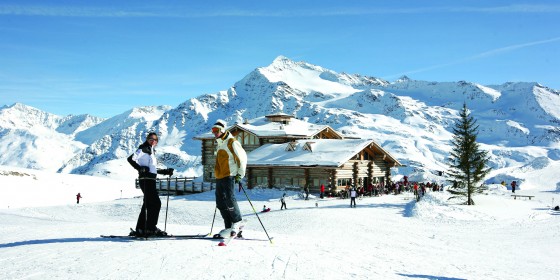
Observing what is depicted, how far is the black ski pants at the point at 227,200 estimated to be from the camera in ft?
28.0

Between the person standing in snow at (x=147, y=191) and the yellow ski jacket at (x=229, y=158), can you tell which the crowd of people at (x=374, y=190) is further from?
the person standing in snow at (x=147, y=191)

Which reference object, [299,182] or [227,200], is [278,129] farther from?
[227,200]

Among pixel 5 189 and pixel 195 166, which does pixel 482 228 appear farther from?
pixel 195 166

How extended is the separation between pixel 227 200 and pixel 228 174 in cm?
51

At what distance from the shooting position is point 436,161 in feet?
515

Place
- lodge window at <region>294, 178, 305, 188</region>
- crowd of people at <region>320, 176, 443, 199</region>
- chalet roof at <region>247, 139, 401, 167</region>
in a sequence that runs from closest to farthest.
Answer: crowd of people at <region>320, 176, 443, 199</region> < chalet roof at <region>247, 139, 401, 167</region> < lodge window at <region>294, 178, 305, 188</region>

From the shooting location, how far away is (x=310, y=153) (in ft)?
120

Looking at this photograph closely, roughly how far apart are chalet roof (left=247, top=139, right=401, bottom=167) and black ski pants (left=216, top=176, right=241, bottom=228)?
24.8m

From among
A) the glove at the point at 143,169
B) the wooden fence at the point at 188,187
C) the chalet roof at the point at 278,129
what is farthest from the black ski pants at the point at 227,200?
the chalet roof at the point at 278,129

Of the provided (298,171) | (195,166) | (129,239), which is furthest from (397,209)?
(195,166)

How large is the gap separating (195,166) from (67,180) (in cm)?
14654

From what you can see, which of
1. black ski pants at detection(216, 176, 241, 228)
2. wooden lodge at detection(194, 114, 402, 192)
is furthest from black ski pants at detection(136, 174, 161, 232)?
wooden lodge at detection(194, 114, 402, 192)

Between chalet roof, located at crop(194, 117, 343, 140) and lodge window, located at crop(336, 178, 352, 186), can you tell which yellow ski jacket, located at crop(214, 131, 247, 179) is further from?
chalet roof, located at crop(194, 117, 343, 140)

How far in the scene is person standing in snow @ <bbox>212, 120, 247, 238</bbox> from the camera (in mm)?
8500
